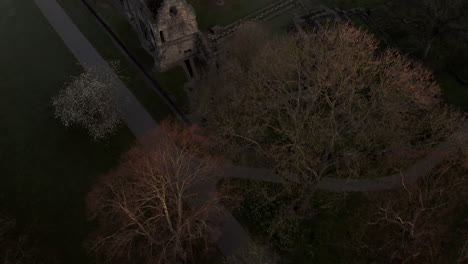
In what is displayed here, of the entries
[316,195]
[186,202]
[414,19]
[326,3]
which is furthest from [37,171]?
[414,19]

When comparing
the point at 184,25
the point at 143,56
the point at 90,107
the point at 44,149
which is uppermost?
the point at 184,25

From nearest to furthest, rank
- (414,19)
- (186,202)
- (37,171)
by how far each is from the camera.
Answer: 1. (186,202)
2. (37,171)
3. (414,19)

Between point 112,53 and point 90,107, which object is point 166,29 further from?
point 90,107

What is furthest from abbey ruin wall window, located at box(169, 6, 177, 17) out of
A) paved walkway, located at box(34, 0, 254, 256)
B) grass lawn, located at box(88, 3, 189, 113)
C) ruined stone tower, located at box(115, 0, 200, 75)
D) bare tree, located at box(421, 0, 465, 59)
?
bare tree, located at box(421, 0, 465, 59)

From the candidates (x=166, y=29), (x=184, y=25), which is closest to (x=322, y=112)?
(x=184, y=25)

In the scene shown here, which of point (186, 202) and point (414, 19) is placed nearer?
point (186, 202)

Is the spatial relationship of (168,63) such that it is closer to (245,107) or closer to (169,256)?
(245,107)
